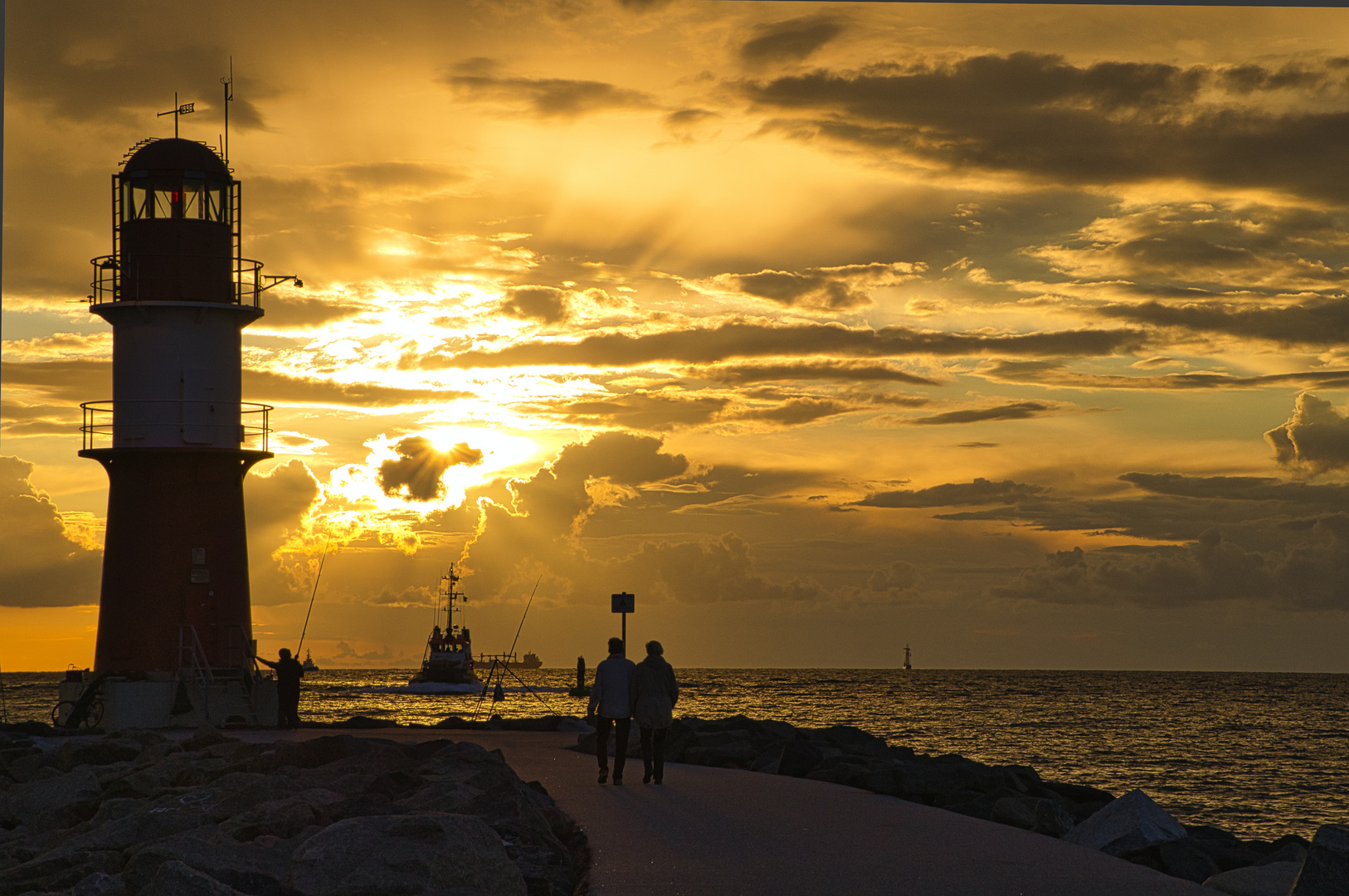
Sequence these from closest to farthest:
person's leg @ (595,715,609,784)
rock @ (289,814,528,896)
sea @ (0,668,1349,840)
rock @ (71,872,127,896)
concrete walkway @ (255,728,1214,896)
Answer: rock @ (289,814,528,896) → concrete walkway @ (255,728,1214,896) → rock @ (71,872,127,896) → person's leg @ (595,715,609,784) → sea @ (0,668,1349,840)

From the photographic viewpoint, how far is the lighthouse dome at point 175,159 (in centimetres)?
2631

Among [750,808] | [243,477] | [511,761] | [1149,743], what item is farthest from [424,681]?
[750,808]

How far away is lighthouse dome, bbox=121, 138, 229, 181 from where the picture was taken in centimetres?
2631

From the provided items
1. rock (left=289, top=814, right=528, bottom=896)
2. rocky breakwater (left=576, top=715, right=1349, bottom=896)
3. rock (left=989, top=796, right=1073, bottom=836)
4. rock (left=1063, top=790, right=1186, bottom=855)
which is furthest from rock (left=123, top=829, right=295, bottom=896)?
rock (left=989, top=796, right=1073, bottom=836)

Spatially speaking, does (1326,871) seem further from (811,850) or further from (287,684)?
(287,684)

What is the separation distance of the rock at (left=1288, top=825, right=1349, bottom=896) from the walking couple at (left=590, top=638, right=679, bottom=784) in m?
7.90

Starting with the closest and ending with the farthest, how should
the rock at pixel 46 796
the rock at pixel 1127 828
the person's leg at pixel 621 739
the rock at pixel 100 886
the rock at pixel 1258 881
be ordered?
1. the rock at pixel 100 886
2. the rock at pixel 1258 881
3. the rock at pixel 1127 828
4. the rock at pixel 46 796
5. the person's leg at pixel 621 739

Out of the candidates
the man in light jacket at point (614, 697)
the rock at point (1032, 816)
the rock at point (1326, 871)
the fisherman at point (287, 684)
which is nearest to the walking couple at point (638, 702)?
the man in light jacket at point (614, 697)

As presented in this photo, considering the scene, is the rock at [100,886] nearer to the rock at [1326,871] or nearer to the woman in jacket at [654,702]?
the woman in jacket at [654,702]

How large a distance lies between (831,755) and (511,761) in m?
4.36

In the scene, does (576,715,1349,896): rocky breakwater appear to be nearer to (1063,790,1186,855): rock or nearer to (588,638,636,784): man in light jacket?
(1063,790,1186,855): rock

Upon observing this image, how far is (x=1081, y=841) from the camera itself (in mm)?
A: 12250

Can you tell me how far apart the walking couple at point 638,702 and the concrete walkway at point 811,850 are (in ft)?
1.27

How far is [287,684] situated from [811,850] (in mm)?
15665
